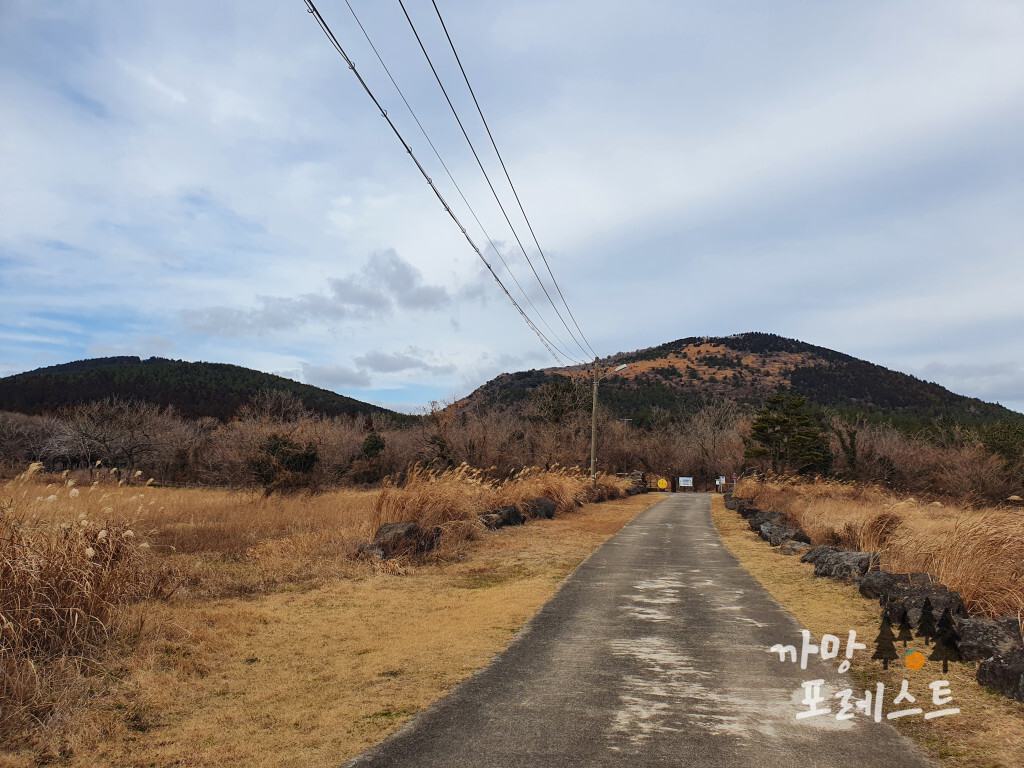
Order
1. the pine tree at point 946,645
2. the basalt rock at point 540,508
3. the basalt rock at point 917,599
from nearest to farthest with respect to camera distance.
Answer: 1. the pine tree at point 946,645
2. the basalt rock at point 917,599
3. the basalt rock at point 540,508

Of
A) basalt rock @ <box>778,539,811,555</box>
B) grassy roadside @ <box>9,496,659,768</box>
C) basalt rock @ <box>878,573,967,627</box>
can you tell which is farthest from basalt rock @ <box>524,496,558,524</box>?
basalt rock @ <box>878,573,967,627</box>

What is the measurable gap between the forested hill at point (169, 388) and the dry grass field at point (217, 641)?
58444 millimetres

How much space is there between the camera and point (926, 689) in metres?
5.37

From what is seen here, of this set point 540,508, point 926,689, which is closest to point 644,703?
Result: point 926,689

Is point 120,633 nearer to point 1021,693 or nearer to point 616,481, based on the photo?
point 1021,693

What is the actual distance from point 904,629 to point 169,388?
3781 inches

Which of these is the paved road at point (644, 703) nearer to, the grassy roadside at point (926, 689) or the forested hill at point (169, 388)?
the grassy roadside at point (926, 689)

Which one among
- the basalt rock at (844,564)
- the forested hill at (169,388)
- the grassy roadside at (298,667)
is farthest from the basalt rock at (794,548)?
the forested hill at (169,388)

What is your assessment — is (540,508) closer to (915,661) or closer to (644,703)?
(915,661)

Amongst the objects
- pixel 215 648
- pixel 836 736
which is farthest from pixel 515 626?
pixel 836 736

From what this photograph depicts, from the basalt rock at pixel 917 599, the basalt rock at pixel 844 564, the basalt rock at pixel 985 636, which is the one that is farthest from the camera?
the basalt rock at pixel 844 564

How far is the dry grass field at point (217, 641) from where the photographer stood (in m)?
4.32

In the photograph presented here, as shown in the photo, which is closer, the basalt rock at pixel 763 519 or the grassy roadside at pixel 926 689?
→ the grassy roadside at pixel 926 689

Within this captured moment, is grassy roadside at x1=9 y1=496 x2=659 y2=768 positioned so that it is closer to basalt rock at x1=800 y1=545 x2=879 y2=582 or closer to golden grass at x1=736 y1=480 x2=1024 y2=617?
basalt rock at x1=800 y1=545 x2=879 y2=582
